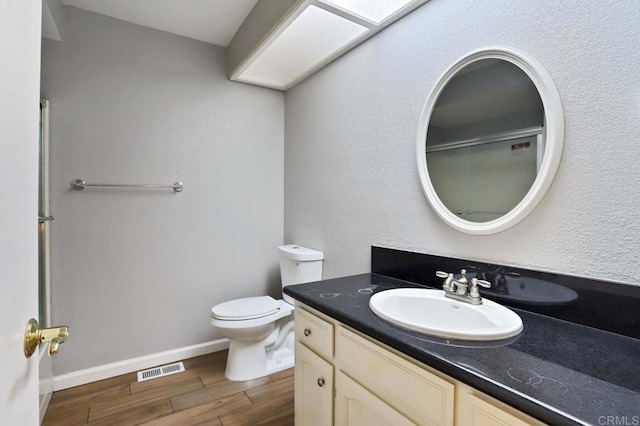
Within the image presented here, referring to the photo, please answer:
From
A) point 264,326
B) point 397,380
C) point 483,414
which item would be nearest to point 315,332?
point 397,380

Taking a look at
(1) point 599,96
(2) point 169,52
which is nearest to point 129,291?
(2) point 169,52

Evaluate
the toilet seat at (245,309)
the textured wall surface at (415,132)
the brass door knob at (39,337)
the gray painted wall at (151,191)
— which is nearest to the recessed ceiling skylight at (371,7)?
the textured wall surface at (415,132)

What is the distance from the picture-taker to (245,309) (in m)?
2.00

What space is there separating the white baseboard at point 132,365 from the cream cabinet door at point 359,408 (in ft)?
5.10

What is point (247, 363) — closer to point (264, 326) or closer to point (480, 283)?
point (264, 326)

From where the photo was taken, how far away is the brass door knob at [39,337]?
1.75ft

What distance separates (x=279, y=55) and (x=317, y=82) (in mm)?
320

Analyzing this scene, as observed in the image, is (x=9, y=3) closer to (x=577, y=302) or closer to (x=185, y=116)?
(x=577, y=302)

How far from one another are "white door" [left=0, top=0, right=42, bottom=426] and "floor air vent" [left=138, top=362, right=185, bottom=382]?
165cm

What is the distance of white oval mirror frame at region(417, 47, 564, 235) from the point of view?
0.99 meters

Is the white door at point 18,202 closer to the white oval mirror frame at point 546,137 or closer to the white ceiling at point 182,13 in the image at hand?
the white oval mirror frame at point 546,137

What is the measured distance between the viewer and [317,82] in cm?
216

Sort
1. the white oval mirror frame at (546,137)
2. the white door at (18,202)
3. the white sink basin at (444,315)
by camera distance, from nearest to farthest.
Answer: the white door at (18,202) → the white sink basin at (444,315) → the white oval mirror frame at (546,137)

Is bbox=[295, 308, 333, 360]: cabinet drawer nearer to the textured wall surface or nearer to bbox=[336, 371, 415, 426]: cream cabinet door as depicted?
bbox=[336, 371, 415, 426]: cream cabinet door
